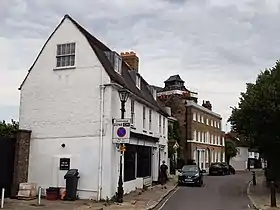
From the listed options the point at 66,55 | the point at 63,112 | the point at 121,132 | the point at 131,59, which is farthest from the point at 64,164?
the point at 131,59

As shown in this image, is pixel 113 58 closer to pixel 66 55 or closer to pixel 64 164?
pixel 66 55

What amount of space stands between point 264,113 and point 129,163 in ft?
25.8

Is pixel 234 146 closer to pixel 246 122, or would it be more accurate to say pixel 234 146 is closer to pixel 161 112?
pixel 161 112

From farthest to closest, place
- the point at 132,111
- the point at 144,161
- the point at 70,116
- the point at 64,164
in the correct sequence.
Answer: the point at 144,161 → the point at 132,111 → the point at 70,116 → the point at 64,164

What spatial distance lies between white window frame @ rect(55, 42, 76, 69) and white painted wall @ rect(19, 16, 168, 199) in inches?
8.7

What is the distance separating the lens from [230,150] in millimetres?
71438

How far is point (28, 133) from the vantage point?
21906 millimetres

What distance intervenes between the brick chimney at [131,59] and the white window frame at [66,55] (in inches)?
378

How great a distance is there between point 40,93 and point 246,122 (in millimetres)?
12012

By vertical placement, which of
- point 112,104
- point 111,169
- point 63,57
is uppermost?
point 63,57

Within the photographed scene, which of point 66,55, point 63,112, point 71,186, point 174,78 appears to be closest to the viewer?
point 71,186

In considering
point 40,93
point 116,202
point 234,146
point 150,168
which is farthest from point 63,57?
point 234,146

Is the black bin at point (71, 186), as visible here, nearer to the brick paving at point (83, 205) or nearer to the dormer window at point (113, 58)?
the brick paving at point (83, 205)

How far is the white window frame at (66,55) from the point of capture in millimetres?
22141
